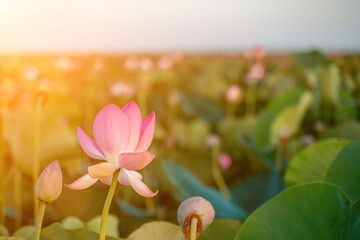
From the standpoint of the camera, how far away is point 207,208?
0.32 m

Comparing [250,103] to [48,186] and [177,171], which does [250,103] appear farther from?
[48,186]

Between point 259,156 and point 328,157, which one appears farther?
point 259,156

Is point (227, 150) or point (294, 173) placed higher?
point (294, 173)

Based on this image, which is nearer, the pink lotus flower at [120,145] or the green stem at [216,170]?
the pink lotus flower at [120,145]

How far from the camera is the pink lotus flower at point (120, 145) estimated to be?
323 millimetres

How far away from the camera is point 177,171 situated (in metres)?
1.10

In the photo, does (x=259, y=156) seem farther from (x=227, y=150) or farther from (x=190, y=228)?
(x=190, y=228)

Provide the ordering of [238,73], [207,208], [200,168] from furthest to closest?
[238,73], [200,168], [207,208]

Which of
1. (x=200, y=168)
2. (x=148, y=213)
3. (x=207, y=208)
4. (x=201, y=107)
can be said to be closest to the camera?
(x=207, y=208)

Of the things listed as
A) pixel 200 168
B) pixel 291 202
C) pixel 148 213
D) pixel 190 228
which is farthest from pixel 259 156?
pixel 190 228

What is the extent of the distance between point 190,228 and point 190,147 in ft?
5.43

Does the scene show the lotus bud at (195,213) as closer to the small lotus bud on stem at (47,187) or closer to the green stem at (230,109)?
the small lotus bud on stem at (47,187)

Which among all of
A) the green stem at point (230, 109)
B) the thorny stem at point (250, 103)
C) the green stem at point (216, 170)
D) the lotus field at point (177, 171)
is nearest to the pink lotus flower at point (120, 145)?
the lotus field at point (177, 171)

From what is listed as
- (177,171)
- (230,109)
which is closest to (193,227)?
(177,171)
